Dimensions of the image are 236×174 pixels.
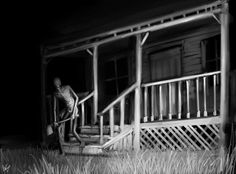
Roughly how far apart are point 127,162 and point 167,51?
645cm

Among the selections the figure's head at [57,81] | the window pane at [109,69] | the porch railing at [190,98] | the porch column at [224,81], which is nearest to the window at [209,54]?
the porch railing at [190,98]

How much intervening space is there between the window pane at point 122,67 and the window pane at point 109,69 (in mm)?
338

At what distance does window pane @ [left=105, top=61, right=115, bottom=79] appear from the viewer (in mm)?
14631

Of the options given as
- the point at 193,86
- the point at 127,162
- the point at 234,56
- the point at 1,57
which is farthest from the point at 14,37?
the point at 127,162

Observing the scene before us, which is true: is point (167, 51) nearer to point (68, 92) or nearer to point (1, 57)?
point (68, 92)

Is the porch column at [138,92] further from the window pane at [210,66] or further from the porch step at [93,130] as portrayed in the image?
the window pane at [210,66]

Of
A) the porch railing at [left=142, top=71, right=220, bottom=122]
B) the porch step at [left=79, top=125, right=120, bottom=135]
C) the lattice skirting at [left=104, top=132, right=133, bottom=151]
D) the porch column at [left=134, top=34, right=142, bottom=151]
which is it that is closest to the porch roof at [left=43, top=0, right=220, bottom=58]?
the porch column at [left=134, top=34, right=142, bottom=151]

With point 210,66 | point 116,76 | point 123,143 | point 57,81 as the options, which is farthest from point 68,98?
point 210,66

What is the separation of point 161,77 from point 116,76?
240cm

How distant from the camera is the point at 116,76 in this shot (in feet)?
47.0

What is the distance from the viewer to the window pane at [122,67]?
14078 mm

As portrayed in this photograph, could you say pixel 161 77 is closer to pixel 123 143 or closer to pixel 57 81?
pixel 123 143

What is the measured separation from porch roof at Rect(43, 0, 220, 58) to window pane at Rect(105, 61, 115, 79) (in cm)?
187

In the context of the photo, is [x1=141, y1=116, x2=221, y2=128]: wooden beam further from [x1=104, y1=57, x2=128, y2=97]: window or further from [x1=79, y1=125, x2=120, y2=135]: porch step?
[x1=104, y1=57, x2=128, y2=97]: window
